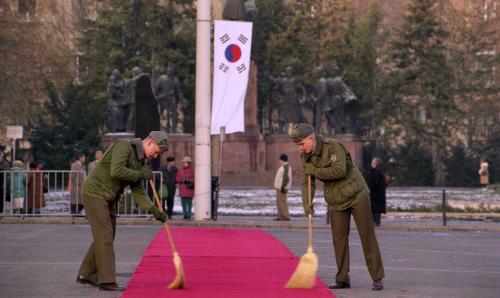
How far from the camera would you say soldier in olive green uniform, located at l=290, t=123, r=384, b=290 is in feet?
46.9

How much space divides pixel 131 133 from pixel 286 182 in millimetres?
30533

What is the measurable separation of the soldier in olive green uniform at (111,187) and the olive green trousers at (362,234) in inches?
76.2

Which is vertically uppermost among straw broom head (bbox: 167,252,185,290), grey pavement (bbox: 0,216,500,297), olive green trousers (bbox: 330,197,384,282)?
olive green trousers (bbox: 330,197,384,282)

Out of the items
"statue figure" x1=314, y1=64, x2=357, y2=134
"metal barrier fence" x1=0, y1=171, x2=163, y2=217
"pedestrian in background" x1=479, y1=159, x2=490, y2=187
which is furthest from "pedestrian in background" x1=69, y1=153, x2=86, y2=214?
"statue figure" x1=314, y1=64, x2=357, y2=134

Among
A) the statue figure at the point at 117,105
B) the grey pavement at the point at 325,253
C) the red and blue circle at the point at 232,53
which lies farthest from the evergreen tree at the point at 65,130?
the red and blue circle at the point at 232,53

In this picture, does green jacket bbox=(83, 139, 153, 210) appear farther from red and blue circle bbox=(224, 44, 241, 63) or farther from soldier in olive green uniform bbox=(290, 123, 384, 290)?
red and blue circle bbox=(224, 44, 241, 63)

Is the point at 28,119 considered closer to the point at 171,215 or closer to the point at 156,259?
the point at 171,215

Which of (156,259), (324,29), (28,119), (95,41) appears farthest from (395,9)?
(156,259)

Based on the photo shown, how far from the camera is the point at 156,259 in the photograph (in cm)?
1806

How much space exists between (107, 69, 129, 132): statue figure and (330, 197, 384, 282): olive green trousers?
4886 centimetres

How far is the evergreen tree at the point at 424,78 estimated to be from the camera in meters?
76.0

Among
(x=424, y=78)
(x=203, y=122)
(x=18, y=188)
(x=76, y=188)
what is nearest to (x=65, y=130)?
(x=424, y=78)

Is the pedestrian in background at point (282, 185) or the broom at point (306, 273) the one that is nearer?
the broom at point (306, 273)

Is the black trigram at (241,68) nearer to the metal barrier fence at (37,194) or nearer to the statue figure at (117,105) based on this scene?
the metal barrier fence at (37,194)
